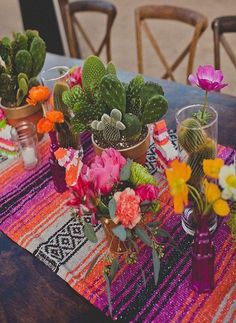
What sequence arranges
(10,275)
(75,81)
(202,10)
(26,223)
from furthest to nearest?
(202,10) → (75,81) → (26,223) → (10,275)

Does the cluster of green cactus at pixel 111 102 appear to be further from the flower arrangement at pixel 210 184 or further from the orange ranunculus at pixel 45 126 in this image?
the flower arrangement at pixel 210 184

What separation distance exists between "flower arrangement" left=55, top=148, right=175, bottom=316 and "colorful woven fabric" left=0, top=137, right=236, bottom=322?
50 mm

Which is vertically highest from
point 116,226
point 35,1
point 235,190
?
point 235,190

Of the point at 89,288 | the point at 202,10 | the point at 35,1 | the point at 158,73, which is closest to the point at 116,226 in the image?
the point at 89,288

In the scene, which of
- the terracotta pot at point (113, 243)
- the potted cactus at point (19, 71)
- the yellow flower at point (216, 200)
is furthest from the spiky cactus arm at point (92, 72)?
the yellow flower at point (216, 200)

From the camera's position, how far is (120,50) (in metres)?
3.42

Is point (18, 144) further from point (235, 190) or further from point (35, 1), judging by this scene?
point (35, 1)

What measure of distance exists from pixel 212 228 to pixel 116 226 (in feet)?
0.76

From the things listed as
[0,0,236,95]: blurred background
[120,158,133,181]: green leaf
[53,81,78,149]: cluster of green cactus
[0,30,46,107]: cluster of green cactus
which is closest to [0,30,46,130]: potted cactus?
[0,30,46,107]: cluster of green cactus

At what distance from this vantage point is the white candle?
3.71 ft

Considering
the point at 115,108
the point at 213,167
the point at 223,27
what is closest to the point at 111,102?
the point at 115,108

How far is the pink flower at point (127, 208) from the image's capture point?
2.32ft

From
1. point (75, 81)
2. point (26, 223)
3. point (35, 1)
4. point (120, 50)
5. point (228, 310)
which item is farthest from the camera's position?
point (120, 50)

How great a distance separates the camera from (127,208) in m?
0.71
